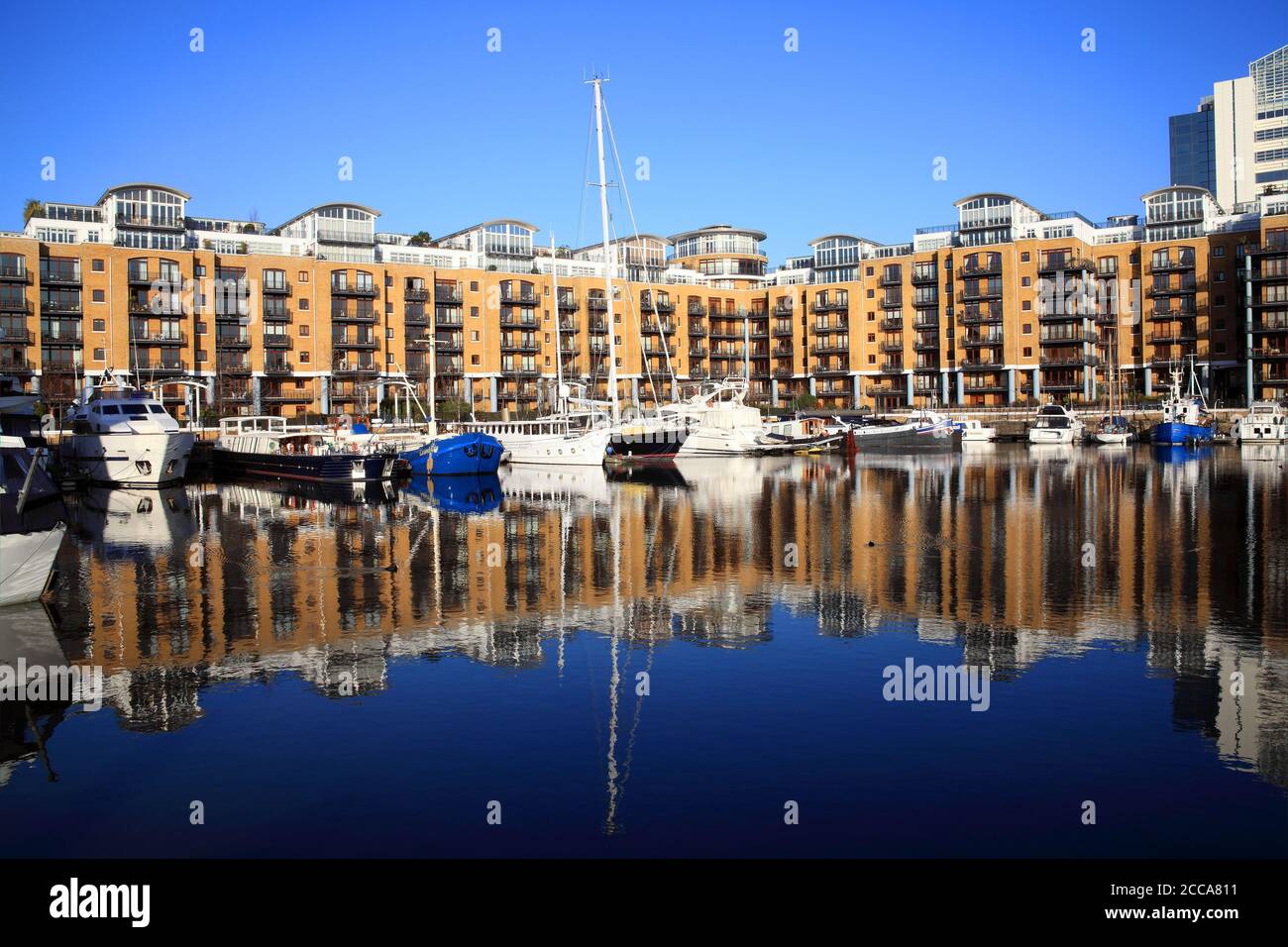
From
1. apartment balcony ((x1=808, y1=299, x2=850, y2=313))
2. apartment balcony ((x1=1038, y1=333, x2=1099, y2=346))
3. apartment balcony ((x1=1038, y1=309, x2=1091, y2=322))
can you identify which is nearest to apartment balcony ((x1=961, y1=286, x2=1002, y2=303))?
apartment balcony ((x1=1038, y1=309, x2=1091, y2=322))

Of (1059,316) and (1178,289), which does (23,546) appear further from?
(1178,289)

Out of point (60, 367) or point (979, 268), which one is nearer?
point (60, 367)

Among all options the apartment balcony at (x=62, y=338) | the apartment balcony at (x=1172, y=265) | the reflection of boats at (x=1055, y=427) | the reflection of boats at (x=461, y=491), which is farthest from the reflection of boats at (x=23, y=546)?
the apartment balcony at (x=1172, y=265)

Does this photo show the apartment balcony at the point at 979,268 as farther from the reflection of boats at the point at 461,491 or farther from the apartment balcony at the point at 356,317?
the reflection of boats at the point at 461,491

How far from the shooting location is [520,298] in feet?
340

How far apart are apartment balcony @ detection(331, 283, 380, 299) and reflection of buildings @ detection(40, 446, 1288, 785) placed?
190 feet

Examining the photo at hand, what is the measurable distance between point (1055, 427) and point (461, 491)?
54646 millimetres

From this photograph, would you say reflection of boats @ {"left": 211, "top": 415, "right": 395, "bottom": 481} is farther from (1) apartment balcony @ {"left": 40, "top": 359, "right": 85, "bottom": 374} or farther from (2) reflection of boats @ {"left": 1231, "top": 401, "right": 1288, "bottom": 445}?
(2) reflection of boats @ {"left": 1231, "top": 401, "right": 1288, "bottom": 445}

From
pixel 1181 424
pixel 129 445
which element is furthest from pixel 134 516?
pixel 1181 424

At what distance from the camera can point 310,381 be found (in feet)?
307

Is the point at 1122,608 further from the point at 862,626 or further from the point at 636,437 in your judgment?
A: the point at 636,437

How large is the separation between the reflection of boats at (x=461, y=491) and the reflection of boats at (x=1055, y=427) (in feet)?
150
